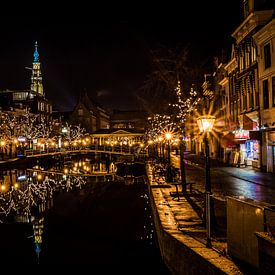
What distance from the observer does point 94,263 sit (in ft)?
40.1

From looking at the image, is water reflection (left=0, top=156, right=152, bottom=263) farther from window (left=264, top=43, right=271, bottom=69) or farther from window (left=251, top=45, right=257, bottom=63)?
window (left=251, top=45, right=257, bottom=63)

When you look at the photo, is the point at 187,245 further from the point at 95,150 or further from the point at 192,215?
the point at 95,150

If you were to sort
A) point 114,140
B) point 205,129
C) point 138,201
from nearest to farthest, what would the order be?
point 205,129 < point 138,201 < point 114,140

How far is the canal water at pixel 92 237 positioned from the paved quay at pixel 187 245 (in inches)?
56.8

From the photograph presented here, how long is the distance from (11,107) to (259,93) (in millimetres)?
65808

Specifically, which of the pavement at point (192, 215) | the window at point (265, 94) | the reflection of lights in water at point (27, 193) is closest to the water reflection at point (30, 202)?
the reflection of lights in water at point (27, 193)

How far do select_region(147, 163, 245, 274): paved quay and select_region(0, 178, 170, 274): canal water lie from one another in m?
1.44

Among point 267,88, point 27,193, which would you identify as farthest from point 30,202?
point 267,88

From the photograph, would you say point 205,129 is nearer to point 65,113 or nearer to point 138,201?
point 138,201

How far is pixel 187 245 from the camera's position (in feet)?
27.4

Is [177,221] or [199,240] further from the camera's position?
[177,221]

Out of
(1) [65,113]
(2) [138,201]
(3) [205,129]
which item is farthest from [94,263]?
(1) [65,113]

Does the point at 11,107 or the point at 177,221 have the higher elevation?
the point at 11,107

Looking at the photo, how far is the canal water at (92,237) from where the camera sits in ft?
41.1
